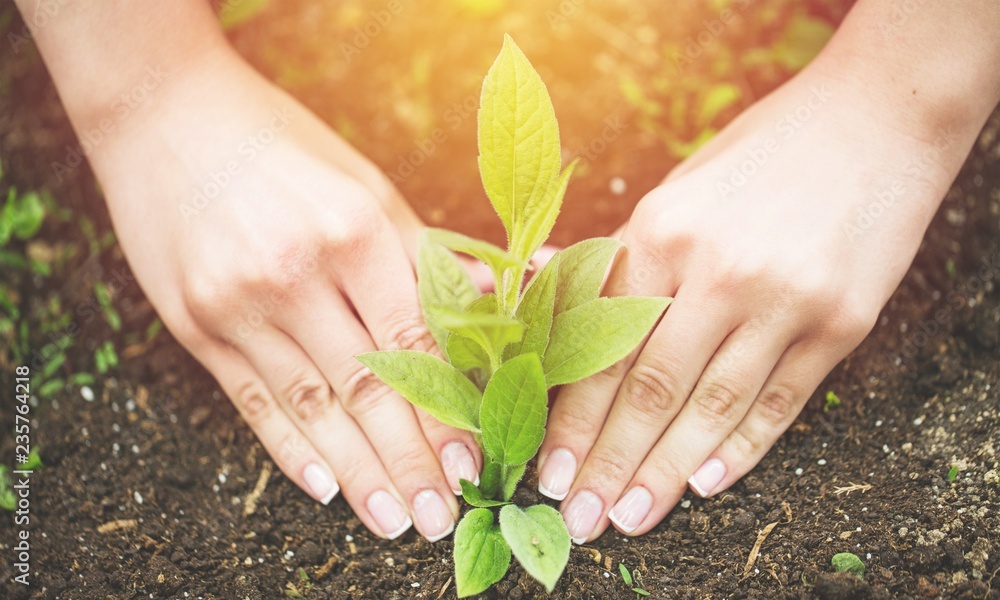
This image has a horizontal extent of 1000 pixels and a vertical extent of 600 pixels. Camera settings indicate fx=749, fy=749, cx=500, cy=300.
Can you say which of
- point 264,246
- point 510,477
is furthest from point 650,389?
point 264,246

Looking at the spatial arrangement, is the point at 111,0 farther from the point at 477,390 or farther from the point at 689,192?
the point at 689,192

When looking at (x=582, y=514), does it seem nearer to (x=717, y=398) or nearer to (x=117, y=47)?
(x=717, y=398)

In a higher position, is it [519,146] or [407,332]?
[519,146]

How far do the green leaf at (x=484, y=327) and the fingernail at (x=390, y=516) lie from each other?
616mm

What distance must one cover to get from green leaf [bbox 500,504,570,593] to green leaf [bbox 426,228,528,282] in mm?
591

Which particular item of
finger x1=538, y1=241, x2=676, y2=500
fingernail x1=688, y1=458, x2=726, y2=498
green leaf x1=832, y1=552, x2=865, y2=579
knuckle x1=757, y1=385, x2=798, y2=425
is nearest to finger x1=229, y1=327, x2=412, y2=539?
finger x1=538, y1=241, x2=676, y2=500

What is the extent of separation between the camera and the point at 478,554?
1.75 metres

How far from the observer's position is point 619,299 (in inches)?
67.2

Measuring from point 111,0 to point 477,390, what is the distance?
1.66 m

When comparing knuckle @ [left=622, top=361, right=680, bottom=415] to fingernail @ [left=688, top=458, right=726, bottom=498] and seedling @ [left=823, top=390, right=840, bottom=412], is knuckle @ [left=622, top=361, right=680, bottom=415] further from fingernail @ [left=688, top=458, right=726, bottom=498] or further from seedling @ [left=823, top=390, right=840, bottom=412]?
seedling @ [left=823, top=390, right=840, bottom=412]

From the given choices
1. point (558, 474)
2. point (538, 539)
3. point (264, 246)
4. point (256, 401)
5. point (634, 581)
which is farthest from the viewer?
point (256, 401)

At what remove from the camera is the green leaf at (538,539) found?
5.27ft

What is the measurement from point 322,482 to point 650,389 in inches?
39.0

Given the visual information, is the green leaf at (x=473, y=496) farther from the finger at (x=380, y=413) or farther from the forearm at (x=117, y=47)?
the forearm at (x=117, y=47)
